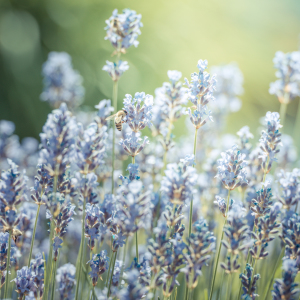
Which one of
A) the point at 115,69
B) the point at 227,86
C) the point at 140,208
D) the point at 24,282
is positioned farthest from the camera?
the point at 227,86

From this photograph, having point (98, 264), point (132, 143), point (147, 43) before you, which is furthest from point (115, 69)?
point (147, 43)

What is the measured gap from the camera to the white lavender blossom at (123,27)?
1.40 meters

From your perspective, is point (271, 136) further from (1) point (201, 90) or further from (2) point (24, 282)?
(2) point (24, 282)

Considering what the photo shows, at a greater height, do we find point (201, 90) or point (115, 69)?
point (115, 69)

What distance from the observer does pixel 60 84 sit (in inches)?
105

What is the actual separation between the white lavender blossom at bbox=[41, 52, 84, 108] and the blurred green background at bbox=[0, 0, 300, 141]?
216 centimetres

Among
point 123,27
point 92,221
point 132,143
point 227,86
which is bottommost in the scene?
point 92,221

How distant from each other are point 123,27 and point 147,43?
4.04 m

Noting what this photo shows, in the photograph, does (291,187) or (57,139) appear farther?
(291,187)

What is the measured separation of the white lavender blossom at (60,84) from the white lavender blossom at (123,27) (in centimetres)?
134

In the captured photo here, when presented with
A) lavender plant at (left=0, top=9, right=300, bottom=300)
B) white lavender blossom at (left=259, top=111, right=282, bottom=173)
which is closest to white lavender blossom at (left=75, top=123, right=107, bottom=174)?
lavender plant at (left=0, top=9, right=300, bottom=300)

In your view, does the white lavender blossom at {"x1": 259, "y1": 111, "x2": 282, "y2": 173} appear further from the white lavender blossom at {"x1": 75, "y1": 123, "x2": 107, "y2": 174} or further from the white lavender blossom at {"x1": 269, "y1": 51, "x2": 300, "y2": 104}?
the white lavender blossom at {"x1": 269, "y1": 51, "x2": 300, "y2": 104}

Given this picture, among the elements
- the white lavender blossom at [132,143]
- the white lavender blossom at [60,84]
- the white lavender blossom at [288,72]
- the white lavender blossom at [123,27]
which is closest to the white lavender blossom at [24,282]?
the white lavender blossom at [132,143]

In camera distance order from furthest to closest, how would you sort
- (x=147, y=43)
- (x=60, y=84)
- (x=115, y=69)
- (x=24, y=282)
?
(x=147, y=43) → (x=60, y=84) → (x=115, y=69) → (x=24, y=282)
